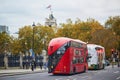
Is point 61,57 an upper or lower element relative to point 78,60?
upper

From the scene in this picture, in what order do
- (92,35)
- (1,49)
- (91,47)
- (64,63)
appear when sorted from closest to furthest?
1. (64,63)
2. (91,47)
3. (1,49)
4. (92,35)

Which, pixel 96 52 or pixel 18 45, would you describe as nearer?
pixel 96 52

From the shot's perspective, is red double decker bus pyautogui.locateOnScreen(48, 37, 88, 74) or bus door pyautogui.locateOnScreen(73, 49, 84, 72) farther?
bus door pyautogui.locateOnScreen(73, 49, 84, 72)

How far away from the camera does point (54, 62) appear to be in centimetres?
3834

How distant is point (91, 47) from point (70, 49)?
56.3ft

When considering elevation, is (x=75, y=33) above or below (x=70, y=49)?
above

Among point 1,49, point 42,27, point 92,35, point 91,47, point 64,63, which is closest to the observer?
point 64,63

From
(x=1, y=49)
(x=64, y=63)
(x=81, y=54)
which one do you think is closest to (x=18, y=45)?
(x=1, y=49)

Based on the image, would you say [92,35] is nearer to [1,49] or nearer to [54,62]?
[1,49]

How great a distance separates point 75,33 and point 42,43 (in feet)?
70.6

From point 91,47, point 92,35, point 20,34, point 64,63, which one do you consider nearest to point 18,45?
point 20,34

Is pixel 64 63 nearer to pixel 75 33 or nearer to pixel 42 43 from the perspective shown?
pixel 42 43

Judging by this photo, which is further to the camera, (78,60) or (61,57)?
(78,60)

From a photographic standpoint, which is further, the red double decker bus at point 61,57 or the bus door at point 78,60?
the bus door at point 78,60
